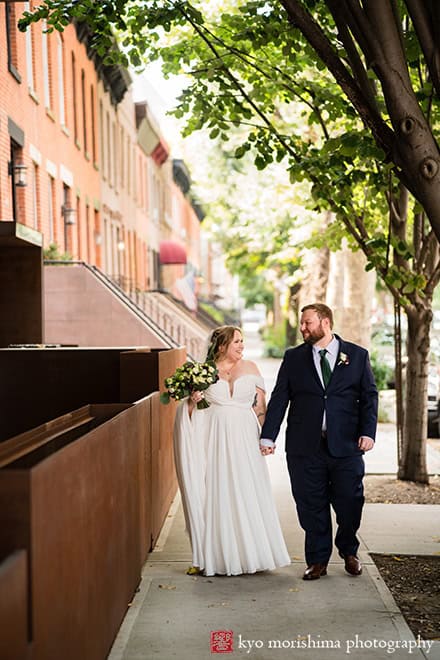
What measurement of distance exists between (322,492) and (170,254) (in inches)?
1673

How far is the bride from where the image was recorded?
830 centimetres

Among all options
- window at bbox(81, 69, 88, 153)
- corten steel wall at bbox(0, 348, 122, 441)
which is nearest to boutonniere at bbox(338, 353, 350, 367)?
corten steel wall at bbox(0, 348, 122, 441)

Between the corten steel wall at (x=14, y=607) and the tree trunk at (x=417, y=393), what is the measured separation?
388 inches

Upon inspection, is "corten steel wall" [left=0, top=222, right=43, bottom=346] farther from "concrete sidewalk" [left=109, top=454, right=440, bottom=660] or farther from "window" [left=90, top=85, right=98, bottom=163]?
"window" [left=90, top=85, right=98, bottom=163]

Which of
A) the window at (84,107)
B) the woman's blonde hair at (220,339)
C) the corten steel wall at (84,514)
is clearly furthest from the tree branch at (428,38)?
the window at (84,107)

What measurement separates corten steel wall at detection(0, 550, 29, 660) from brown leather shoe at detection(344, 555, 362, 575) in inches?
187

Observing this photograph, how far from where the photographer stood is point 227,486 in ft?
27.7

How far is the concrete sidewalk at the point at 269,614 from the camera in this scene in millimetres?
6324

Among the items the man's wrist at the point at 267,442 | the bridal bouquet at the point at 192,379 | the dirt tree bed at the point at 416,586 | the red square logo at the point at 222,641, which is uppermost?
the bridal bouquet at the point at 192,379

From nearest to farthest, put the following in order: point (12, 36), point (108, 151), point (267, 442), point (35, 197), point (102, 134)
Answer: point (267, 442) < point (12, 36) < point (35, 197) < point (102, 134) < point (108, 151)

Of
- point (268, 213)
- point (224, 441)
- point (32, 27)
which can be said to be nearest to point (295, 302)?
point (268, 213)

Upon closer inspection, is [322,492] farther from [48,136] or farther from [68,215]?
[68,215]

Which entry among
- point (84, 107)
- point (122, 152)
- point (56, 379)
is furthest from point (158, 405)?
point (122, 152)

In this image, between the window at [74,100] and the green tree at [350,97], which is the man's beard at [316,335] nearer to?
the green tree at [350,97]
